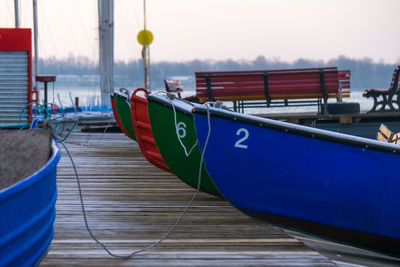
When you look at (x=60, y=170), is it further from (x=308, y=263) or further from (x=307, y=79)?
(x=307, y=79)

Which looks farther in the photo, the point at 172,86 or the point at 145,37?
the point at 145,37

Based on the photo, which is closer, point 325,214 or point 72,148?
point 325,214

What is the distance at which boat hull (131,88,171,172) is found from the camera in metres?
7.70

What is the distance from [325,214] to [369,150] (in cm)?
67

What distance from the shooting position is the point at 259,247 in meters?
4.41

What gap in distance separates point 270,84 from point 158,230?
9471 millimetres

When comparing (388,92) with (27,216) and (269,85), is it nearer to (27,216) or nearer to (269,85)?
(269,85)

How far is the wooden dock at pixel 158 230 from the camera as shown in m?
4.09

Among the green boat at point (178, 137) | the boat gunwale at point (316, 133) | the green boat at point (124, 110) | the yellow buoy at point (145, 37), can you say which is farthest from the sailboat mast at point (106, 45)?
the boat gunwale at point (316, 133)

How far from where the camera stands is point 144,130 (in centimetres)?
783

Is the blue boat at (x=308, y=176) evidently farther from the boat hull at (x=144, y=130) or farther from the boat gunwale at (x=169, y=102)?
the boat hull at (x=144, y=130)

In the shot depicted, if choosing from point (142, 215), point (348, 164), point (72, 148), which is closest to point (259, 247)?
point (348, 164)

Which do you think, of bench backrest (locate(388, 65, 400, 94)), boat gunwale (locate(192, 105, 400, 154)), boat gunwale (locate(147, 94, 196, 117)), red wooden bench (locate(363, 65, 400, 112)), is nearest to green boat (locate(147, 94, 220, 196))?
boat gunwale (locate(147, 94, 196, 117))

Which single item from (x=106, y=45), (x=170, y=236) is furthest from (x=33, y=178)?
(x=106, y=45)
